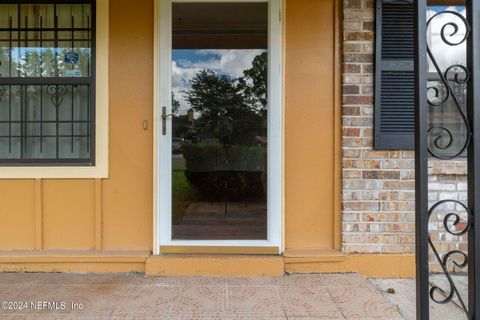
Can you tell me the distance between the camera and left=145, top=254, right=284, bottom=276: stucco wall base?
9.80ft

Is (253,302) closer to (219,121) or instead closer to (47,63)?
(219,121)

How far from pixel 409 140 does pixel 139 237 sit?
221 centimetres

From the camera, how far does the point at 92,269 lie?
3.04 meters

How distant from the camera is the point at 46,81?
3.12 meters

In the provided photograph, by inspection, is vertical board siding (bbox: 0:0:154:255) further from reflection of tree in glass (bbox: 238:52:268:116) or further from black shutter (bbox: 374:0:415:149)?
black shutter (bbox: 374:0:415:149)

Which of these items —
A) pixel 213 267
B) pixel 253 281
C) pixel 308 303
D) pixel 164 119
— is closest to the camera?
pixel 308 303

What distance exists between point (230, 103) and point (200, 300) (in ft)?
5.01

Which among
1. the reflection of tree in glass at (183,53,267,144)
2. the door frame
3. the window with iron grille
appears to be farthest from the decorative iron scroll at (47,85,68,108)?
the reflection of tree in glass at (183,53,267,144)

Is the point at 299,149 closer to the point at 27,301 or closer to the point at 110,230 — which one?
the point at 110,230

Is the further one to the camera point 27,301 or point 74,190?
point 74,190

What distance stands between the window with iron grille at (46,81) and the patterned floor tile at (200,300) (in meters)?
1.31

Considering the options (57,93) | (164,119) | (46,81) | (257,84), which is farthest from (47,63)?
(257,84)

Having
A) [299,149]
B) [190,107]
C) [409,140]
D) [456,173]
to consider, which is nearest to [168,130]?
[190,107]

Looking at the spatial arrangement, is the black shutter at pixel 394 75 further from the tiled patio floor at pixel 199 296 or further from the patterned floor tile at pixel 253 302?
the patterned floor tile at pixel 253 302
